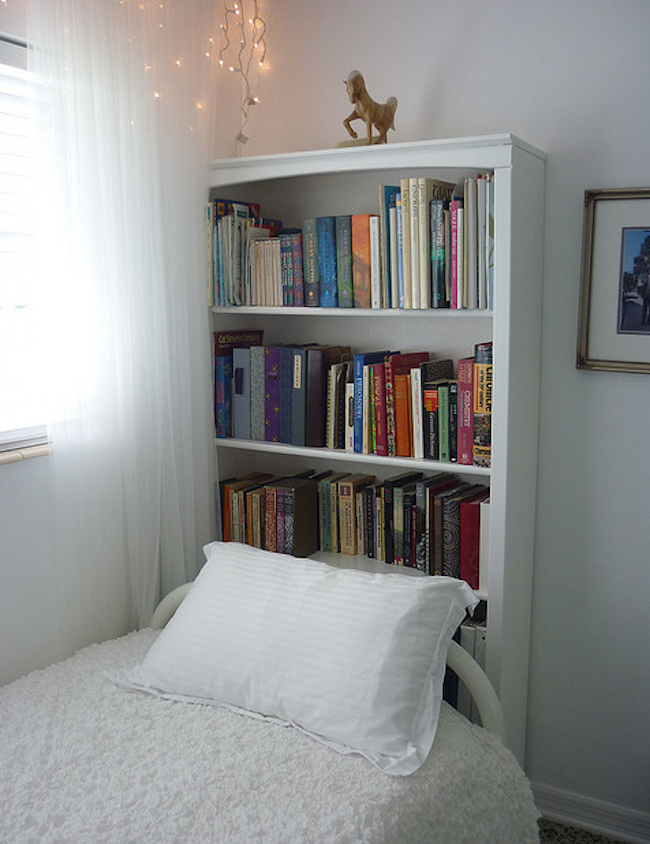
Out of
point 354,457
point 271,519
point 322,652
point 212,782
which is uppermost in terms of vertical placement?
point 354,457

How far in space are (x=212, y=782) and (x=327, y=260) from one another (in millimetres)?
1361

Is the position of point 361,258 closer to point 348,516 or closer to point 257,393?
point 257,393

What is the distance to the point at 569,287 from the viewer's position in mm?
2285

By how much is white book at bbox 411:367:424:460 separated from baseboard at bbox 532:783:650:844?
1.05 metres

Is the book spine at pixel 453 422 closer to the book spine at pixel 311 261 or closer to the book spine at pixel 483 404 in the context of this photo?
the book spine at pixel 483 404

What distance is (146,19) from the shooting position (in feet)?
7.45

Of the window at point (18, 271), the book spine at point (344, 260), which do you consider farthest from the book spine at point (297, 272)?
the window at point (18, 271)

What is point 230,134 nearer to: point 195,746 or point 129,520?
point 129,520

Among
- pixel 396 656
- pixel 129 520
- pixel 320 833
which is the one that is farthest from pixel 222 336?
pixel 320 833

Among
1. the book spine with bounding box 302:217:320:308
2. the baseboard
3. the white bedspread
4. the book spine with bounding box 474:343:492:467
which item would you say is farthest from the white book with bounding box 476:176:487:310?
the baseboard

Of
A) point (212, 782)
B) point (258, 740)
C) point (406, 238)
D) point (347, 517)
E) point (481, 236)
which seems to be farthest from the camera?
point (347, 517)

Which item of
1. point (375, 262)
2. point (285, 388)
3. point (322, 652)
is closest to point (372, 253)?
point (375, 262)

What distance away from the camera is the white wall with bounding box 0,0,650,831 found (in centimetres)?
216

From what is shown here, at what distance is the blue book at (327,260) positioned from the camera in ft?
7.81
